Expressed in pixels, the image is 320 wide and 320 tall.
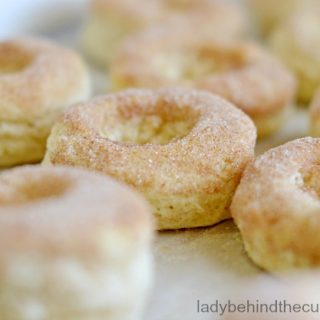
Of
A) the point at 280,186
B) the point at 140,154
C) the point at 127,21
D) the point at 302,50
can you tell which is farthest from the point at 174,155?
the point at 127,21

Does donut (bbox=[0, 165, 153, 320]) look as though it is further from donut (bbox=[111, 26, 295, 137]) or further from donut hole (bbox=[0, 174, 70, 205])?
donut (bbox=[111, 26, 295, 137])

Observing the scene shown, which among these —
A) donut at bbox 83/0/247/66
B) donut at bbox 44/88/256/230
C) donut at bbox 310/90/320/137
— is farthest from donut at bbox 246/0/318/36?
donut at bbox 44/88/256/230

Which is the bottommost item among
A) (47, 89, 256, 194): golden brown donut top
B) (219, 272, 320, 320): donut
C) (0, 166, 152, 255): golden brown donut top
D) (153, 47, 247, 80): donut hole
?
(219, 272, 320, 320): donut

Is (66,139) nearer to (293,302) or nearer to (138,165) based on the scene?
(138,165)

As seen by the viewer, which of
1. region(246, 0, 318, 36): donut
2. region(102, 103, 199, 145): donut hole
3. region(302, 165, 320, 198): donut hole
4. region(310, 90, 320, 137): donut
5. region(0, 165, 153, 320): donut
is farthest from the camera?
region(246, 0, 318, 36): donut

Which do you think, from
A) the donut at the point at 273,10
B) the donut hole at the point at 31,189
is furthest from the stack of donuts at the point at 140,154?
the donut at the point at 273,10

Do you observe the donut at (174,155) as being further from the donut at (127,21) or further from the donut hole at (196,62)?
the donut at (127,21)

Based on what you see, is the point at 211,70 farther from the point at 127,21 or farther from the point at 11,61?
the point at 11,61
